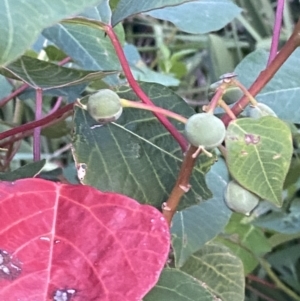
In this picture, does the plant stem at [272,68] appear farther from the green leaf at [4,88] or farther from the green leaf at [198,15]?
the green leaf at [4,88]

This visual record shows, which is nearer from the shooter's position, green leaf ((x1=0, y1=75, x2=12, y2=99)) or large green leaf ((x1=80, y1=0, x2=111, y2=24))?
large green leaf ((x1=80, y1=0, x2=111, y2=24))

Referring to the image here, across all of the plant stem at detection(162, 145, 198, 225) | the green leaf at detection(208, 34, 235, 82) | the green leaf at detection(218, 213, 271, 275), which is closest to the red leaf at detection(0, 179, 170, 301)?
the plant stem at detection(162, 145, 198, 225)

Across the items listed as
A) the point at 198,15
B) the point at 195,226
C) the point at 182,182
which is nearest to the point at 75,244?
the point at 182,182

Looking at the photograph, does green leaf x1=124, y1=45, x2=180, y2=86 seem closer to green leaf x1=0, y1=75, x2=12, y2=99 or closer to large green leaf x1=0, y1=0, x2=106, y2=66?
green leaf x1=0, y1=75, x2=12, y2=99

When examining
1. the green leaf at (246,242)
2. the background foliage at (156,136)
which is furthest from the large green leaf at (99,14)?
the green leaf at (246,242)

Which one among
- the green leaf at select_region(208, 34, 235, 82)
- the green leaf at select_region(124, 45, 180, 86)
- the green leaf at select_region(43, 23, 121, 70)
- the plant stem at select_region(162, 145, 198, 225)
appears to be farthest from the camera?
the green leaf at select_region(208, 34, 235, 82)

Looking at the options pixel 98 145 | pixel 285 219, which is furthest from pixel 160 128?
pixel 285 219
